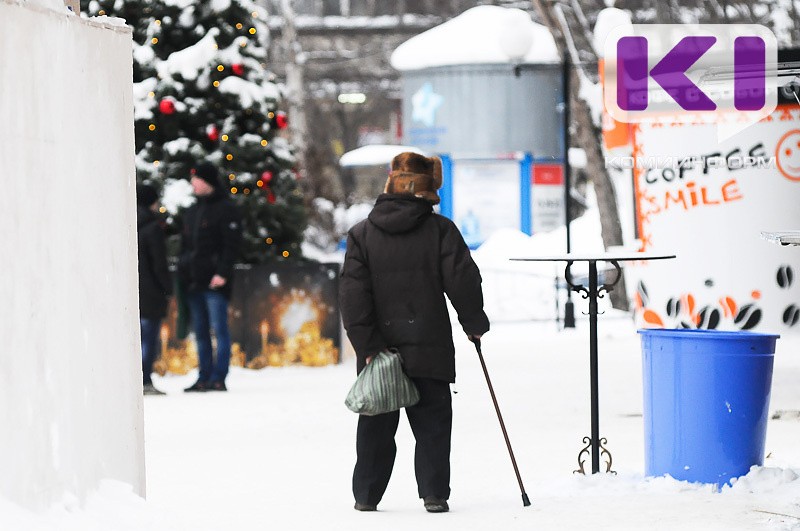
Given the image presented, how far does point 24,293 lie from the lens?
Answer: 5.44 m

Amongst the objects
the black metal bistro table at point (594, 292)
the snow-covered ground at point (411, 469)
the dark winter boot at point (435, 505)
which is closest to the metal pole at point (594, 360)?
the black metal bistro table at point (594, 292)

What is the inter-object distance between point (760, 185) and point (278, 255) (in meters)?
4.56

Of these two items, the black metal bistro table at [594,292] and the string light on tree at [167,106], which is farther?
the string light on tree at [167,106]

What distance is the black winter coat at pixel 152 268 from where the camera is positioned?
44.1 ft

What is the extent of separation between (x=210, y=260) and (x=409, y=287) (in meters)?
6.11

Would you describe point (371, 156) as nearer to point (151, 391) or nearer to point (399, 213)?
point (151, 391)

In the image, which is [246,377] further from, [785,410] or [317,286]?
Answer: [785,410]

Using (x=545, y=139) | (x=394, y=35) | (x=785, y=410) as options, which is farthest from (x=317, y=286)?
(x=394, y=35)

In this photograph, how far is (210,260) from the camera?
45.3ft

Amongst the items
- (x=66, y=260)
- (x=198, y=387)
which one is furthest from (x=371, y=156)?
(x=66, y=260)

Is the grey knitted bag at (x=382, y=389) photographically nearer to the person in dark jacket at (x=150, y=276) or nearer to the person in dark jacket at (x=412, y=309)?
the person in dark jacket at (x=412, y=309)

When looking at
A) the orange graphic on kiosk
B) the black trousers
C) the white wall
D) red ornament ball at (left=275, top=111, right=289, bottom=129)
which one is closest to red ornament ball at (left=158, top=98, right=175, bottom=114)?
red ornament ball at (left=275, top=111, right=289, bottom=129)

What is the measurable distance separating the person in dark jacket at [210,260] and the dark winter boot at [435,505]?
6063 millimetres

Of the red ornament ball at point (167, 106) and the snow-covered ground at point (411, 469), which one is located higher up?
the red ornament ball at point (167, 106)
